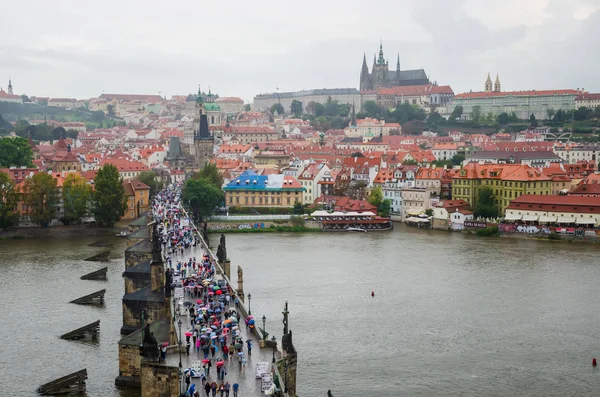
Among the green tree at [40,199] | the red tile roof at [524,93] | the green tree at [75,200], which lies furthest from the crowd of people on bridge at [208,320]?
the red tile roof at [524,93]

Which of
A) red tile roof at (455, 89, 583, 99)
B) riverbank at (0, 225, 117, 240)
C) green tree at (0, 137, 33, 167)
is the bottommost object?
riverbank at (0, 225, 117, 240)

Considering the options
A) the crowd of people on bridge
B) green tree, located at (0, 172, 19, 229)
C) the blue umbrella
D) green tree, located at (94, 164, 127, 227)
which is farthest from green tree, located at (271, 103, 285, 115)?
the blue umbrella

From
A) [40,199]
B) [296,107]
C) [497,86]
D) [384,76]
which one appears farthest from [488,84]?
[40,199]

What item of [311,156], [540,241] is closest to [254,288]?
[540,241]

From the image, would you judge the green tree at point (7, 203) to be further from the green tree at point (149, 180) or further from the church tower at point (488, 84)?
the church tower at point (488, 84)

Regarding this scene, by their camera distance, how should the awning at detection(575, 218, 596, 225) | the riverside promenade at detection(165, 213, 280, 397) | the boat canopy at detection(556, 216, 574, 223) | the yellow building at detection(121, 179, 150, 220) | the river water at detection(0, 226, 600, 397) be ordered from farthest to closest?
the yellow building at detection(121, 179, 150, 220) → the boat canopy at detection(556, 216, 574, 223) → the awning at detection(575, 218, 596, 225) → the river water at detection(0, 226, 600, 397) → the riverside promenade at detection(165, 213, 280, 397)

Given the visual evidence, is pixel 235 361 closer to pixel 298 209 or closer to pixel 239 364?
pixel 239 364

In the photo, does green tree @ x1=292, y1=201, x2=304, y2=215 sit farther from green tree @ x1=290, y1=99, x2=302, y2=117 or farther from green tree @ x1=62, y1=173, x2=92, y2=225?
green tree @ x1=290, y1=99, x2=302, y2=117
